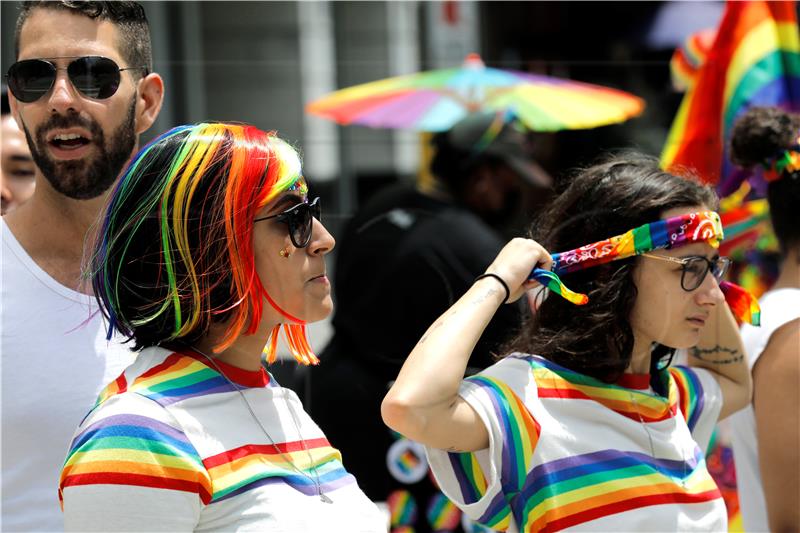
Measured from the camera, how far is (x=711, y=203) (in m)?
2.26

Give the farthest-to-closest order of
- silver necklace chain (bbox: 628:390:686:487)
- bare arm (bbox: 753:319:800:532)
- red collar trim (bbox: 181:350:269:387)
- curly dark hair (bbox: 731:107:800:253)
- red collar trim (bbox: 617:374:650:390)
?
curly dark hair (bbox: 731:107:800:253) < bare arm (bbox: 753:319:800:532) < red collar trim (bbox: 617:374:650:390) < silver necklace chain (bbox: 628:390:686:487) < red collar trim (bbox: 181:350:269:387)

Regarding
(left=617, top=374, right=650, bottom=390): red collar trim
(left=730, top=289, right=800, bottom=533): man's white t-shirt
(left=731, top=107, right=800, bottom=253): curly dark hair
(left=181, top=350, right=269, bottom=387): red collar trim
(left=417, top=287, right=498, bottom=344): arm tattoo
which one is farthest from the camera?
(left=731, top=107, right=800, bottom=253): curly dark hair

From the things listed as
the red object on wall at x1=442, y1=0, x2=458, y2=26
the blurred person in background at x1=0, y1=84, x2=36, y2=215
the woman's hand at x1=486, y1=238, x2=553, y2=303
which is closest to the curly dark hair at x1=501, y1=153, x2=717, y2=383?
the woman's hand at x1=486, y1=238, x2=553, y2=303

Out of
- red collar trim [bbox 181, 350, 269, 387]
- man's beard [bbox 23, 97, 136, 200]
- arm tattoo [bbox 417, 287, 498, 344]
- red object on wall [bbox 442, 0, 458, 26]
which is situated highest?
red object on wall [bbox 442, 0, 458, 26]

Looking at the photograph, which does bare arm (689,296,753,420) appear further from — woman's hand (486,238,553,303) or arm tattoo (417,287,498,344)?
arm tattoo (417,287,498,344)

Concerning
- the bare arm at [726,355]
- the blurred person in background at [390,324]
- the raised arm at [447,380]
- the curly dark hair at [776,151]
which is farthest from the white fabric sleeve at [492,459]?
the blurred person in background at [390,324]

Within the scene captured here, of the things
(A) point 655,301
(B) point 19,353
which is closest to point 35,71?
(B) point 19,353

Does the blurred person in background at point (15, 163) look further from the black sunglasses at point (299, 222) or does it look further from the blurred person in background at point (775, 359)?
the blurred person in background at point (775, 359)

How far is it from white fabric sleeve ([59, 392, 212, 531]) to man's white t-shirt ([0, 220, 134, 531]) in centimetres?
45

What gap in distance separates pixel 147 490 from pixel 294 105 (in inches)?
215

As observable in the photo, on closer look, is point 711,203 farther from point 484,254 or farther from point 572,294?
point 484,254

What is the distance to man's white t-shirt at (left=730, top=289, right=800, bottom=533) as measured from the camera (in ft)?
8.47

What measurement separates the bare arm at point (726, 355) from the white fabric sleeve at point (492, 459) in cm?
69

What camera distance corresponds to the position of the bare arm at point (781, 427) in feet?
7.82
